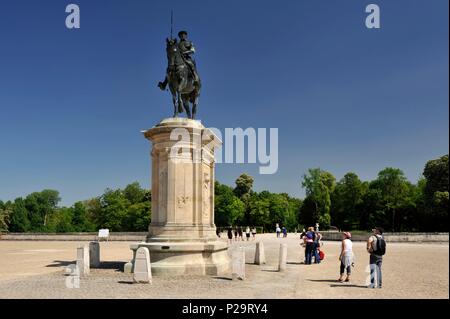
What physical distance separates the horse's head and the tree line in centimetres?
5298

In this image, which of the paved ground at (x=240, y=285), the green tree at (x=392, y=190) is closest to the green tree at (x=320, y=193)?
the green tree at (x=392, y=190)

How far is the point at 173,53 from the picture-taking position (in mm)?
17625

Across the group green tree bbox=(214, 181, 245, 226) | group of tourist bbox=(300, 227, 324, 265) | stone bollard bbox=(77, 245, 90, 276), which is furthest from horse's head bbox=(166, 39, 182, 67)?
green tree bbox=(214, 181, 245, 226)

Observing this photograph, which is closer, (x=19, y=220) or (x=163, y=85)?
(x=163, y=85)

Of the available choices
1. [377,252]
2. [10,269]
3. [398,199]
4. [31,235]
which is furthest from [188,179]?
[398,199]

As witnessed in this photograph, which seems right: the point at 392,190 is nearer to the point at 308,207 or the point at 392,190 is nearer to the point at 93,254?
the point at 308,207

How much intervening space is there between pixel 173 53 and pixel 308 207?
242 ft

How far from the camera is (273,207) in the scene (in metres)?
94.8

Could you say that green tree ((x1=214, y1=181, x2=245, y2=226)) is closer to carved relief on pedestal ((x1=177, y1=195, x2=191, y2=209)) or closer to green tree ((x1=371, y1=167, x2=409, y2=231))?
green tree ((x1=371, y1=167, x2=409, y2=231))

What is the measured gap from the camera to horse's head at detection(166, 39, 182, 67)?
1761 cm

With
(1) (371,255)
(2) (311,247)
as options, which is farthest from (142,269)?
(2) (311,247)

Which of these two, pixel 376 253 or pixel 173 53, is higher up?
pixel 173 53

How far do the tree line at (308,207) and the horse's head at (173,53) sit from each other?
174 ft
